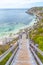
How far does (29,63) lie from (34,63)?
11.1 inches

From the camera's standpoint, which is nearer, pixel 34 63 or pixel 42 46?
pixel 34 63

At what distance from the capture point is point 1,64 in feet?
34.2

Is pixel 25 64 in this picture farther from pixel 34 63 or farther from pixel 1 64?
pixel 1 64

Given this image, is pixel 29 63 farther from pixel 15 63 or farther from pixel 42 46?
pixel 42 46

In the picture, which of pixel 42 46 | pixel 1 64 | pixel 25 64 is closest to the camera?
pixel 25 64

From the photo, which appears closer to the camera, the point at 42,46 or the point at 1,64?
the point at 1,64

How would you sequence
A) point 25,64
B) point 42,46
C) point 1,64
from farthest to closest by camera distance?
point 42,46 < point 1,64 < point 25,64

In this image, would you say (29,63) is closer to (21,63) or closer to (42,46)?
(21,63)

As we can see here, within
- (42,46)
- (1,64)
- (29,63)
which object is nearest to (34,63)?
(29,63)

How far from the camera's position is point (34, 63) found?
9492 millimetres

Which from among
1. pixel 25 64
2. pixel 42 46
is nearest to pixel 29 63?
pixel 25 64

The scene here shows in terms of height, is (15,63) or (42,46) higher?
(15,63)

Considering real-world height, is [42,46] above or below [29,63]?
below

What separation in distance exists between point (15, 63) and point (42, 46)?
6.86 m
